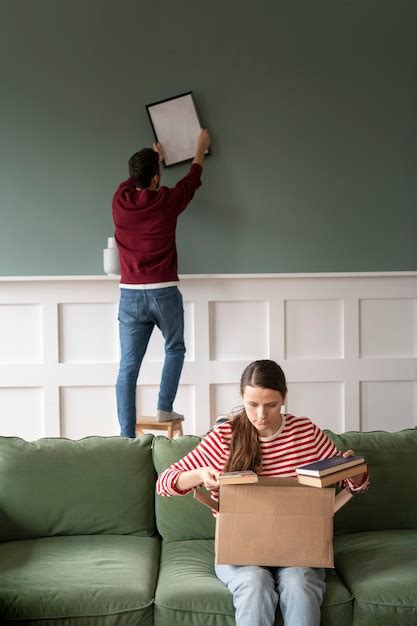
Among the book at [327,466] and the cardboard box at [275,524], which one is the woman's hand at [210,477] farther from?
the book at [327,466]

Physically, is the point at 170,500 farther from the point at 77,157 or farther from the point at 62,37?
the point at 62,37

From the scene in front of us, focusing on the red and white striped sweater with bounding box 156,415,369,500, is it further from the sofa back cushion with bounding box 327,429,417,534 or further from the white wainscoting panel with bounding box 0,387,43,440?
the white wainscoting panel with bounding box 0,387,43,440

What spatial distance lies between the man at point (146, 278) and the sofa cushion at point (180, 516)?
4.62ft

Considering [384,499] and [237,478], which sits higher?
[237,478]

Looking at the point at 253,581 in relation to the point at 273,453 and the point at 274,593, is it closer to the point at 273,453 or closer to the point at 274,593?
the point at 274,593

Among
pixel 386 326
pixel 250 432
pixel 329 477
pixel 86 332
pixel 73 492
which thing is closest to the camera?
pixel 329 477

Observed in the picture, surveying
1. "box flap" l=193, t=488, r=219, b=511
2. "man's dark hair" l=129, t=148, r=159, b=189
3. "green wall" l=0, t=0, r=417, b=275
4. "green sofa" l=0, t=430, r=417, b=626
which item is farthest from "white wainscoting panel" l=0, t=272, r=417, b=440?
"box flap" l=193, t=488, r=219, b=511

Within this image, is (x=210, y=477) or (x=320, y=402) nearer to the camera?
(x=210, y=477)

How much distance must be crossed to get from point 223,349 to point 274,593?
2381 mm

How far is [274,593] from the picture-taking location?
6.91ft

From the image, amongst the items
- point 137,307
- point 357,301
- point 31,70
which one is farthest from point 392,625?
point 31,70

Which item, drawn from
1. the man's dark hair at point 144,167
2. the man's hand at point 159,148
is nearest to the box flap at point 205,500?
the man's dark hair at point 144,167

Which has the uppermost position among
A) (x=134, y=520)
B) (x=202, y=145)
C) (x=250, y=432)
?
(x=202, y=145)

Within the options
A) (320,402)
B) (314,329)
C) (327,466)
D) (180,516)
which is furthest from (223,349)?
(327,466)
